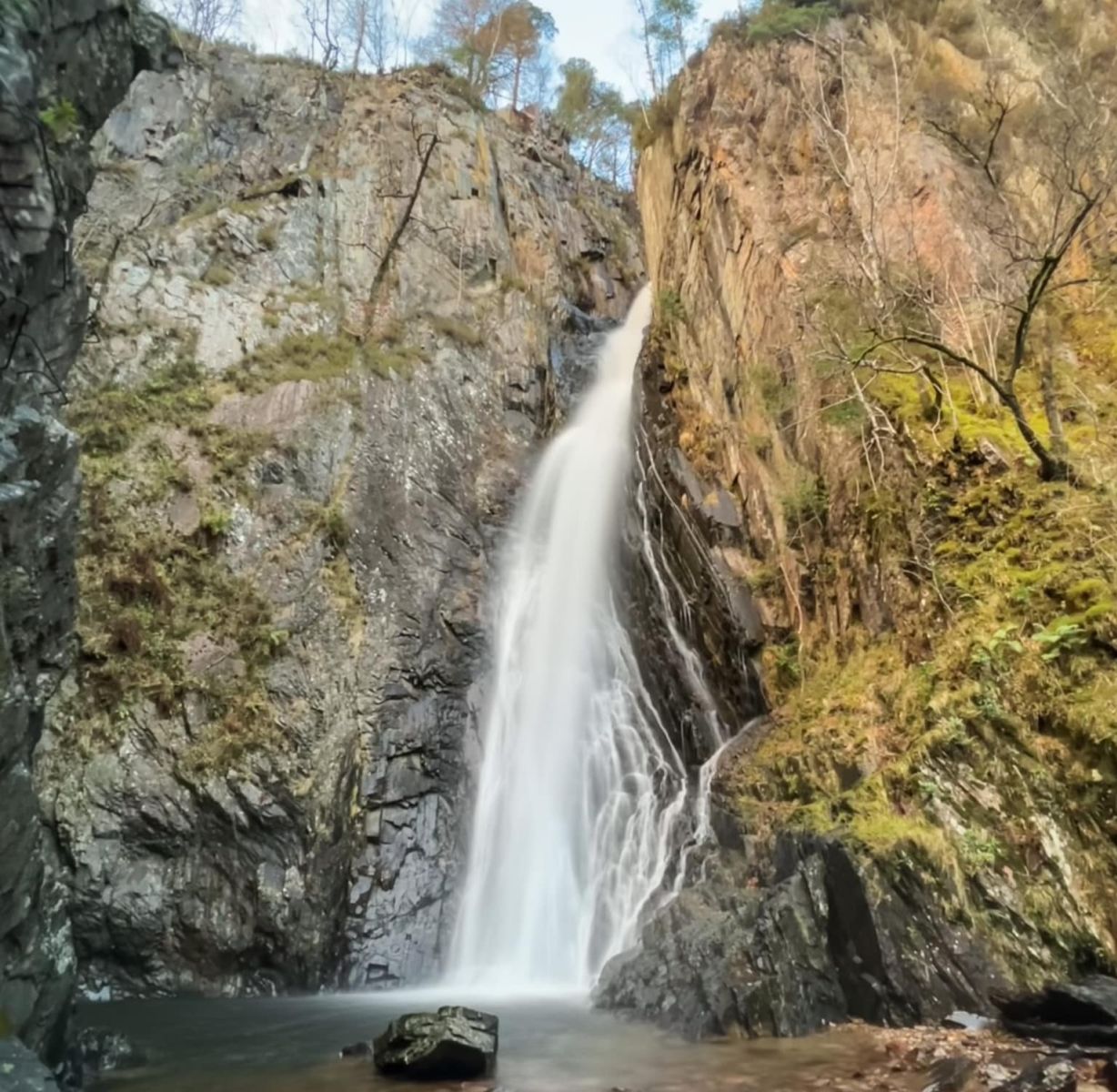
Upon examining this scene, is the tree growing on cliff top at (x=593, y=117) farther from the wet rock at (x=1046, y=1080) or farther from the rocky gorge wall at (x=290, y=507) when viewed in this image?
the wet rock at (x=1046, y=1080)

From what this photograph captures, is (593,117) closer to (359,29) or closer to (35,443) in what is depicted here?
(359,29)

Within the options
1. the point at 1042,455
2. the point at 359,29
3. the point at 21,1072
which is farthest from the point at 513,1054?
the point at 359,29

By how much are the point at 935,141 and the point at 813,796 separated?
14.1 meters

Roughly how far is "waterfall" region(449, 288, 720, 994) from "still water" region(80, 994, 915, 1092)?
67.5 inches

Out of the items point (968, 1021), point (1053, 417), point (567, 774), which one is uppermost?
point (1053, 417)

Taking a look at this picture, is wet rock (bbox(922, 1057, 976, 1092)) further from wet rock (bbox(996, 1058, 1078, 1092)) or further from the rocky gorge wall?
the rocky gorge wall

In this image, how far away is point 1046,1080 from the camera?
489cm

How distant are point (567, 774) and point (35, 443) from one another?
29.8ft

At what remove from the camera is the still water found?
6062 mm

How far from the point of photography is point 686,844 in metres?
10.8

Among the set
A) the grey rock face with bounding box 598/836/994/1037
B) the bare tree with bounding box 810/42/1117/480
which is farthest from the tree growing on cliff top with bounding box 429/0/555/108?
the grey rock face with bounding box 598/836/994/1037

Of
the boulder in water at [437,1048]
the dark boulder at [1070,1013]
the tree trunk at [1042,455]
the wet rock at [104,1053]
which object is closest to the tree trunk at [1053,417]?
the tree trunk at [1042,455]

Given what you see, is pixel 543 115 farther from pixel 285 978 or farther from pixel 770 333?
pixel 285 978

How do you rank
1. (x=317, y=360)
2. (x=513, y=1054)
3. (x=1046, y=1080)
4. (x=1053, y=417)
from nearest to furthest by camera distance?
(x=1046, y=1080), (x=513, y=1054), (x=1053, y=417), (x=317, y=360)
